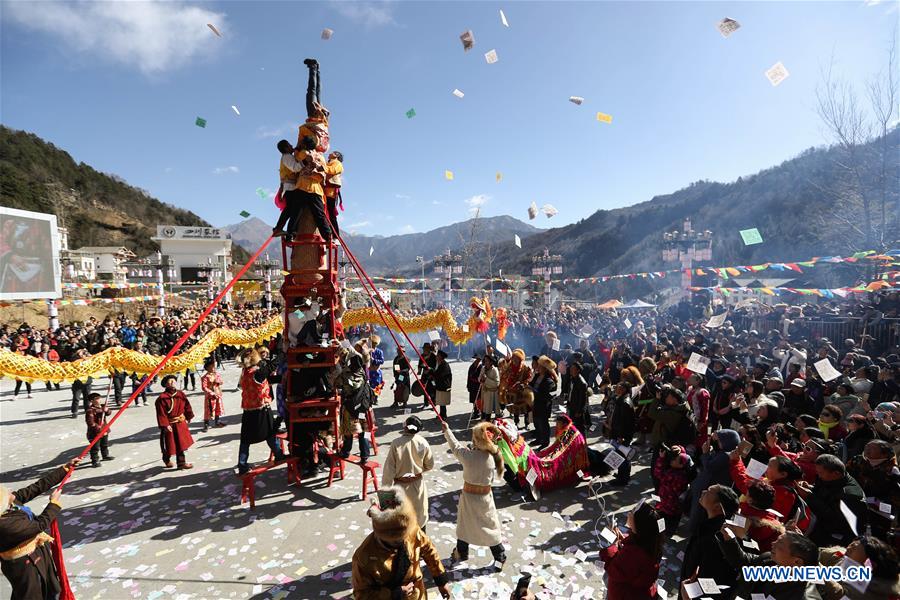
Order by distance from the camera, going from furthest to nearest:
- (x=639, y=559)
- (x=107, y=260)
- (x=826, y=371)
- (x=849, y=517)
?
(x=107, y=260), (x=826, y=371), (x=849, y=517), (x=639, y=559)

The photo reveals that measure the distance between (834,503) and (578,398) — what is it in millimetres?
5155

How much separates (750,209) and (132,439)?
9482 centimetres

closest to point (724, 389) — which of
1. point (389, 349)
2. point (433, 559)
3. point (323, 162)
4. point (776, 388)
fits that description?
point (776, 388)

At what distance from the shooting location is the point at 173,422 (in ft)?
27.3

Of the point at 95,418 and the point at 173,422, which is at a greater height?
the point at 95,418

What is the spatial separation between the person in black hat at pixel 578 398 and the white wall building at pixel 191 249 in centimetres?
6223

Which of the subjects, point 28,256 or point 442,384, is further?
point 28,256

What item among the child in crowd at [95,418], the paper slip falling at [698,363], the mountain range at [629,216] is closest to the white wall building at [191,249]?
the mountain range at [629,216]

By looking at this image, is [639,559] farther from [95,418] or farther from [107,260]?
[107,260]

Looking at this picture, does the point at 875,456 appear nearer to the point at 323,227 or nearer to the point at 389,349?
the point at 323,227

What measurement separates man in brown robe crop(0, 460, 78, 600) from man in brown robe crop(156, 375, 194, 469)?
165 inches

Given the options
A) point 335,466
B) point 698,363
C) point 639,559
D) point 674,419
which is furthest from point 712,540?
point 335,466

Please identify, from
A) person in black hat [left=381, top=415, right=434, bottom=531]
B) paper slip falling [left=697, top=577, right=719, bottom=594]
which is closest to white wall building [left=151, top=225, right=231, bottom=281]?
person in black hat [left=381, top=415, right=434, bottom=531]

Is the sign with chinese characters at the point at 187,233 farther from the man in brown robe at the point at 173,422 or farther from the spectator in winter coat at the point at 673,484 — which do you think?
the spectator in winter coat at the point at 673,484
